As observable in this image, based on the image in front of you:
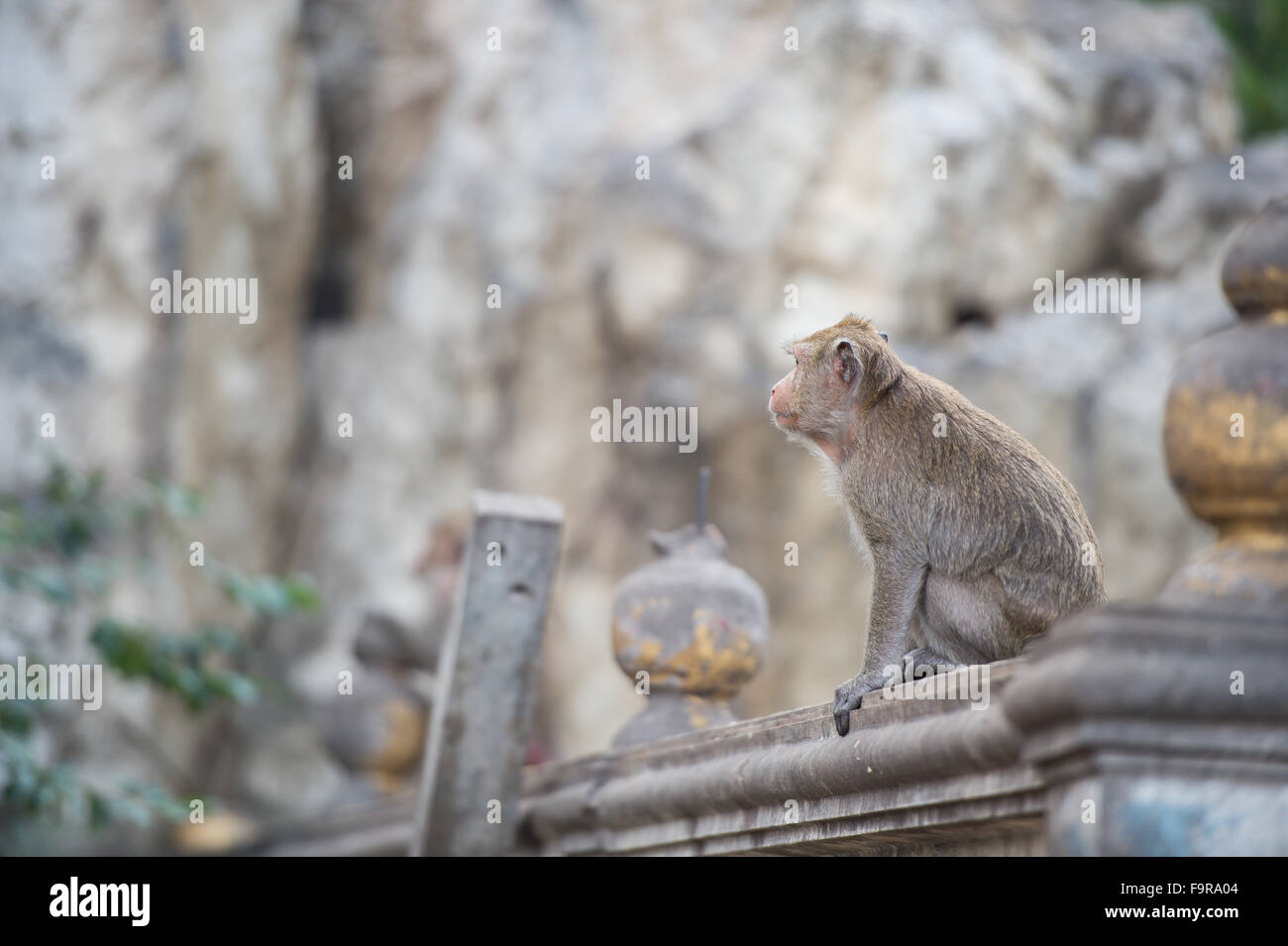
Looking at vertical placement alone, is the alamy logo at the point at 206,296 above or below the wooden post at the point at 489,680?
above

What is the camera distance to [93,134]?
33.2 feet

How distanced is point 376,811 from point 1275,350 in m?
3.90

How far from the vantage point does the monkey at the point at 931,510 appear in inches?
117

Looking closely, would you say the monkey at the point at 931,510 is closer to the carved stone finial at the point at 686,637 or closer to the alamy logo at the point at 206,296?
the carved stone finial at the point at 686,637

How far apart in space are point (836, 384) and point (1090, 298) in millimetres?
7887

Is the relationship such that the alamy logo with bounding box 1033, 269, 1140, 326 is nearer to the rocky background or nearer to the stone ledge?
the rocky background

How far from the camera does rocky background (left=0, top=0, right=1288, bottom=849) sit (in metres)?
9.98

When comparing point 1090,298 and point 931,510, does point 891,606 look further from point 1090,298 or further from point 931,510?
point 1090,298

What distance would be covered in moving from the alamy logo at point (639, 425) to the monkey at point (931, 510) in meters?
6.73

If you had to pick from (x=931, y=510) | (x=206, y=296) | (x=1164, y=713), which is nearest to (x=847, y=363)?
(x=931, y=510)
